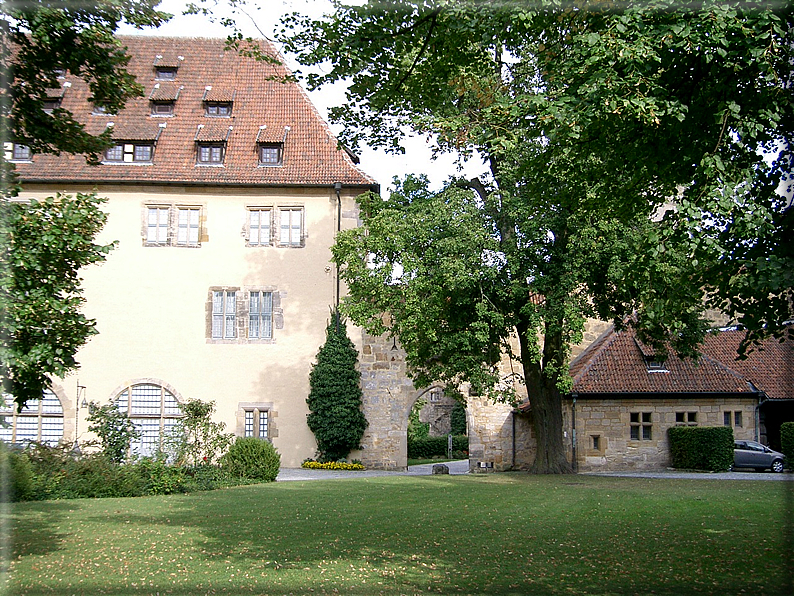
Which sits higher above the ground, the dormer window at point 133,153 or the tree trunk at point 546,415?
the dormer window at point 133,153

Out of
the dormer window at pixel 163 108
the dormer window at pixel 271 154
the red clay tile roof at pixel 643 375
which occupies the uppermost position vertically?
the dormer window at pixel 163 108

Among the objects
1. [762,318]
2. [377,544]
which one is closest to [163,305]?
[377,544]

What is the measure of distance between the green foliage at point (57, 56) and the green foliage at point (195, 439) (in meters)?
12.0

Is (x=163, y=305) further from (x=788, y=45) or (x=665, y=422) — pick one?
(x=788, y=45)

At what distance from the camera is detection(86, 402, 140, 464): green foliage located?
18984 mm

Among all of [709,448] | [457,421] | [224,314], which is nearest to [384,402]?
[224,314]

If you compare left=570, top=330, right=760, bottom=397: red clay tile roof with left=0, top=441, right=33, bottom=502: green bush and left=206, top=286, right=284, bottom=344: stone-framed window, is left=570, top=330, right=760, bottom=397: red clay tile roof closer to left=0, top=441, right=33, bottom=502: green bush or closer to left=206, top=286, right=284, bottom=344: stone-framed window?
left=206, top=286, right=284, bottom=344: stone-framed window

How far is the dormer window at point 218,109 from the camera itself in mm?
30538

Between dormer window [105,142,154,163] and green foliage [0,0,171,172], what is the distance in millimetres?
20623

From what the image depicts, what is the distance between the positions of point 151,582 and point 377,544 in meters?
3.14

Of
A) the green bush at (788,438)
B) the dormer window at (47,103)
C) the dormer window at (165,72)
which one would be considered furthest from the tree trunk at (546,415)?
the dormer window at (165,72)

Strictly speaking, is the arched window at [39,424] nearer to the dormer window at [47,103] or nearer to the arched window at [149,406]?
the arched window at [149,406]

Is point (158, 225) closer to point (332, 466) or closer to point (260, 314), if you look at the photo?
point (260, 314)

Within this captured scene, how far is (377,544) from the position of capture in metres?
10.4
